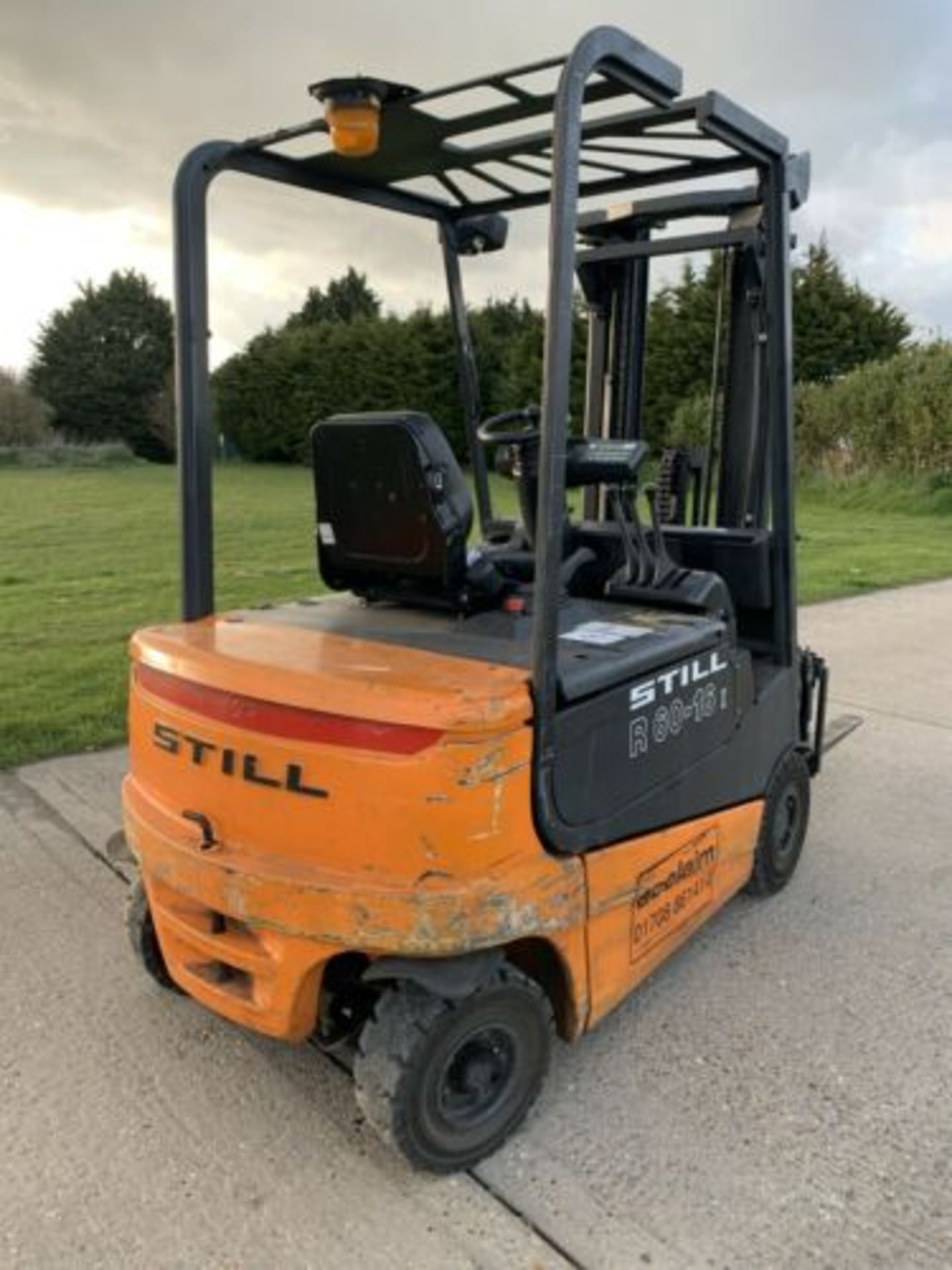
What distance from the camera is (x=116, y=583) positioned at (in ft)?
31.9

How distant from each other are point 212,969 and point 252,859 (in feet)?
1.32

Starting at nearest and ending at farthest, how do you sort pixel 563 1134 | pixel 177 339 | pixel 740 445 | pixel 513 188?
1. pixel 563 1134
2. pixel 177 339
3. pixel 513 188
4. pixel 740 445

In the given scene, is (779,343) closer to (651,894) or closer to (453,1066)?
(651,894)

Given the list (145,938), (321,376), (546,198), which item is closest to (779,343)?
(546,198)

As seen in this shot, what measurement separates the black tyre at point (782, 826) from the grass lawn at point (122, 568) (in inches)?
121

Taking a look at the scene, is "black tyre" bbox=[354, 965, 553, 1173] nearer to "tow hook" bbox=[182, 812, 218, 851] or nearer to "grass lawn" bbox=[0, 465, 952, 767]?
"tow hook" bbox=[182, 812, 218, 851]

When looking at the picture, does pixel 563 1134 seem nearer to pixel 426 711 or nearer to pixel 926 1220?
pixel 926 1220

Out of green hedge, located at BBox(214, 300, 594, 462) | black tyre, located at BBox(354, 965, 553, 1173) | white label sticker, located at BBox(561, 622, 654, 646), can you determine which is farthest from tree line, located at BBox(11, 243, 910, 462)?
black tyre, located at BBox(354, 965, 553, 1173)

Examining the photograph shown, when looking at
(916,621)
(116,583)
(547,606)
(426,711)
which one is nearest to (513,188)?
(547,606)

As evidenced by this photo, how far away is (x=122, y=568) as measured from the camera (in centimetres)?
1088

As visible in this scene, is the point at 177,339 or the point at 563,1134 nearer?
the point at 563,1134

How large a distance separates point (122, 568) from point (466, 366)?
7.97m

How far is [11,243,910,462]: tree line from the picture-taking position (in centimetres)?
1484

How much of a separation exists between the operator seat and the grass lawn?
2.60 meters
